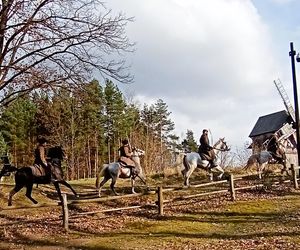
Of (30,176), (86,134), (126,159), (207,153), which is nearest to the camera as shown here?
(30,176)

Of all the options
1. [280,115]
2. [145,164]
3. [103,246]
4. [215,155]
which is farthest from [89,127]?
[103,246]

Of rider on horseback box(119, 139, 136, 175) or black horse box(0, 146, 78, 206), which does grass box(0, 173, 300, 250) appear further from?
rider on horseback box(119, 139, 136, 175)

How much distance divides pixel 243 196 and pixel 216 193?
4.49ft

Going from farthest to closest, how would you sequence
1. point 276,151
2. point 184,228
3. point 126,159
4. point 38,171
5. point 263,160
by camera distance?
point 276,151 < point 263,160 < point 126,159 < point 38,171 < point 184,228

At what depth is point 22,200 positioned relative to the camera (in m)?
18.5

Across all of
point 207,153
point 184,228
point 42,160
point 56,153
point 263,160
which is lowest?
point 184,228

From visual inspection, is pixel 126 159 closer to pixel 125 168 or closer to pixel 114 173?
pixel 125 168

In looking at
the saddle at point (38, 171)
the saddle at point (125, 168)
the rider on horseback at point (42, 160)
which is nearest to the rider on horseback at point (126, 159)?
the saddle at point (125, 168)

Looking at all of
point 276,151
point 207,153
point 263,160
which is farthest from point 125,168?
point 276,151

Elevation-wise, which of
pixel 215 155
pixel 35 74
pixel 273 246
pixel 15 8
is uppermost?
pixel 15 8

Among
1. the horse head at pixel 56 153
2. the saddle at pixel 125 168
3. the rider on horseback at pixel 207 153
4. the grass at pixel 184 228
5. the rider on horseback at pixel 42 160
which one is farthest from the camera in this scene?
the rider on horseback at pixel 207 153

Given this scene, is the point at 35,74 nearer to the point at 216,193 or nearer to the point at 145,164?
the point at 216,193

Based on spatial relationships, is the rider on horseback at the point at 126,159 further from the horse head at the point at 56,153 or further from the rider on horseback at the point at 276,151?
the rider on horseback at the point at 276,151

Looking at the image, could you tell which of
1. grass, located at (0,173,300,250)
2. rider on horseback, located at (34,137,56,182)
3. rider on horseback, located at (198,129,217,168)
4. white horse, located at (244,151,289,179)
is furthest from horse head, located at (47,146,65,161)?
white horse, located at (244,151,289,179)
